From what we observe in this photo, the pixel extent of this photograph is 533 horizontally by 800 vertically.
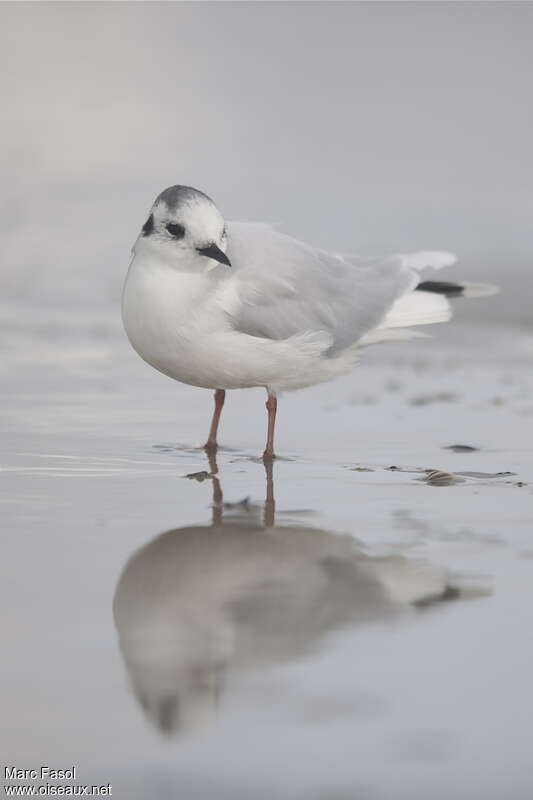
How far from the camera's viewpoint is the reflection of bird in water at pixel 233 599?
2.58 meters

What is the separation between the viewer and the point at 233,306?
17.0 feet

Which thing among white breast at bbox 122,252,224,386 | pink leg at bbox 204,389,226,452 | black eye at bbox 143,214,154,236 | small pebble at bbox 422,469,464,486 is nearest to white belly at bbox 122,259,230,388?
white breast at bbox 122,252,224,386

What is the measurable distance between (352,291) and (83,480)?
6.76 ft

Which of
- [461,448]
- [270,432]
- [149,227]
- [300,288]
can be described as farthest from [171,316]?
[461,448]

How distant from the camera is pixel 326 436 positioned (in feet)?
18.7

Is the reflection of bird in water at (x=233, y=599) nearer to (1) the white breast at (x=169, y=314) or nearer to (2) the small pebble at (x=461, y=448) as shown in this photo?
(1) the white breast at (x=169, y=314)

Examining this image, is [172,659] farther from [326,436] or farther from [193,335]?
[326,436]

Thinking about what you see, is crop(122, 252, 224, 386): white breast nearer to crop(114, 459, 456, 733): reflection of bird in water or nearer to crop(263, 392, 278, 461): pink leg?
crop(263, 392, 278, 461): pink leg

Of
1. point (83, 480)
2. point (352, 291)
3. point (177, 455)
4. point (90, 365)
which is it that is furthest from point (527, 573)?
point (90, 365)

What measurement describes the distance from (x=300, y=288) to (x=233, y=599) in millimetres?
2828

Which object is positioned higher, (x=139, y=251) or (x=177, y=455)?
(x=139, y=251)

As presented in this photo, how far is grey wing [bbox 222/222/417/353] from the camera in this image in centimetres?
531

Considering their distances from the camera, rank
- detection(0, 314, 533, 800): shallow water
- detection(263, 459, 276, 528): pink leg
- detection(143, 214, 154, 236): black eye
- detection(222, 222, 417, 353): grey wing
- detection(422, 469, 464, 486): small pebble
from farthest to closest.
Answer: detection(222, 222, 417, 353): grey wing < detection(143, 214, 154, 236): black eye < detection(422, 469, 464, 486): small pebble < detection(263, 459, 276, 528): pink leg < detection(0, 314, 533, 800): shallow water

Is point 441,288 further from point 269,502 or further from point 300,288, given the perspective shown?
point 269,502
